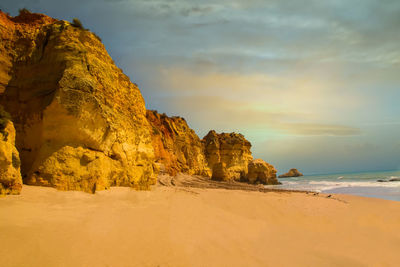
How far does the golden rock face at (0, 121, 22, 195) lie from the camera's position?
3533 mm

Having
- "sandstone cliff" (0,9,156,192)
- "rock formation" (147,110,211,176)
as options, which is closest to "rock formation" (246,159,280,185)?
"rock formation" (147,110,211,176)

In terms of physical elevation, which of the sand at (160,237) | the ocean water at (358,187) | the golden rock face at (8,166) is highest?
the golden rock face at (8,166)

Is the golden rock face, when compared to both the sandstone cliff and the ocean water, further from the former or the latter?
the ocean water

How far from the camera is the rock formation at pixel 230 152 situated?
40906 millimetres

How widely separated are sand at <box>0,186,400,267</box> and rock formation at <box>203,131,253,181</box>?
35192 millimetres

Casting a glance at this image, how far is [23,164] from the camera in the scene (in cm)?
546

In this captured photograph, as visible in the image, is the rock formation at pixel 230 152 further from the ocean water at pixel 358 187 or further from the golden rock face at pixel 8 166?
the golden rock face at pixel 8 166

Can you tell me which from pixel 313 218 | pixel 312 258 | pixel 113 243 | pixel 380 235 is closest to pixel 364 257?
pixel 312 258

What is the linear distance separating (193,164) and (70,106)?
1055 inches

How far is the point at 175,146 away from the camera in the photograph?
28031mm

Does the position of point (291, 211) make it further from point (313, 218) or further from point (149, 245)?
point (149, 245)

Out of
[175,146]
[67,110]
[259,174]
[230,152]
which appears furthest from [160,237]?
[230,152]

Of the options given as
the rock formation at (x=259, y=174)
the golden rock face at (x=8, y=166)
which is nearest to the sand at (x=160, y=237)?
the golden rock face at (x=8, y=166)

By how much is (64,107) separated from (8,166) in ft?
7.26
